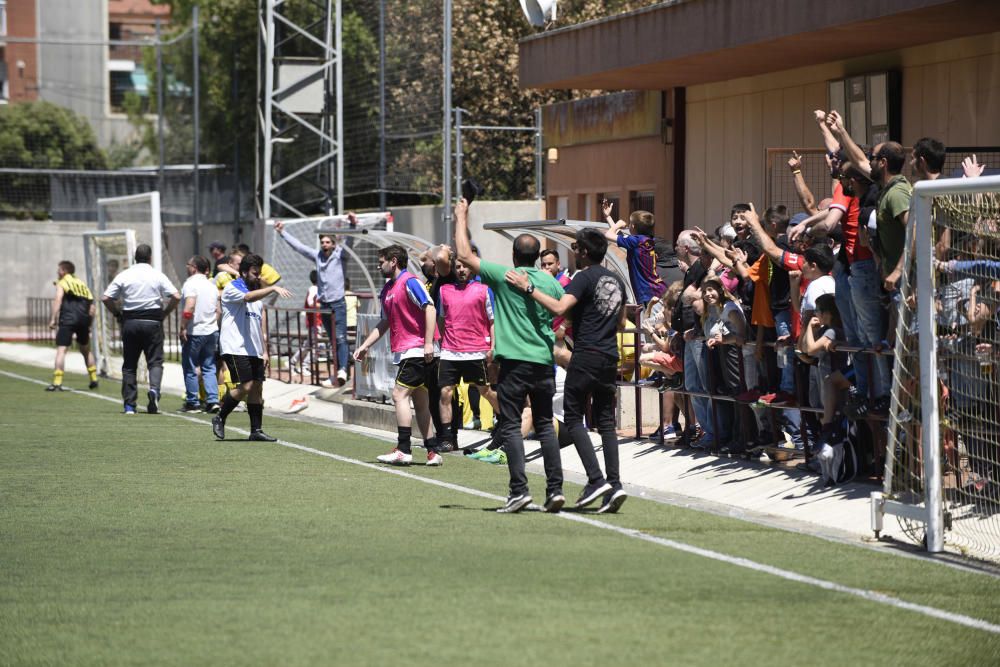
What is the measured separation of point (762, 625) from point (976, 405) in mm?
3519

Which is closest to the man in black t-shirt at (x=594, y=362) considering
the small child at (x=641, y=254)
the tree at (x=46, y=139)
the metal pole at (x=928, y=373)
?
the metal pole at (x=928, y=373)

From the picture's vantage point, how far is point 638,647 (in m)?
6.88

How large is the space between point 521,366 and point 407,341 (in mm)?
3695

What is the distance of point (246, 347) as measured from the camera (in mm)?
16594

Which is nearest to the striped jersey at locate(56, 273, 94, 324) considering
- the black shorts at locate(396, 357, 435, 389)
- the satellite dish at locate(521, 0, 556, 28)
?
the satellite dish at locate(521, 0, 556, 28)

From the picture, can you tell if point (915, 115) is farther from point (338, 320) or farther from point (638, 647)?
point (638, 647)

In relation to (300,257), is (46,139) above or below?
above

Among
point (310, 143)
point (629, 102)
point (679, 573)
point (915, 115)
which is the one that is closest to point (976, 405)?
point (679, 573)

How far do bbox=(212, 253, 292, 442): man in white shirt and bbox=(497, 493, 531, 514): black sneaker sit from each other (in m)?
5.75

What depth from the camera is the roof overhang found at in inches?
635

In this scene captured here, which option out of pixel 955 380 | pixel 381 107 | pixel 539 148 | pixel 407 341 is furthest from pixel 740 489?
pixel 381 107

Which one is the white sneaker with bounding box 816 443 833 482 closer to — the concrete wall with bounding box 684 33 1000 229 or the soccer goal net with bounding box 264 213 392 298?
the concrete wall with bounding box 684 33 1000 229

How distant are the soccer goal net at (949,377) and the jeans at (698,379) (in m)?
3.86

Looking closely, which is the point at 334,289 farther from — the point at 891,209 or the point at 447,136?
the point at 891,209
